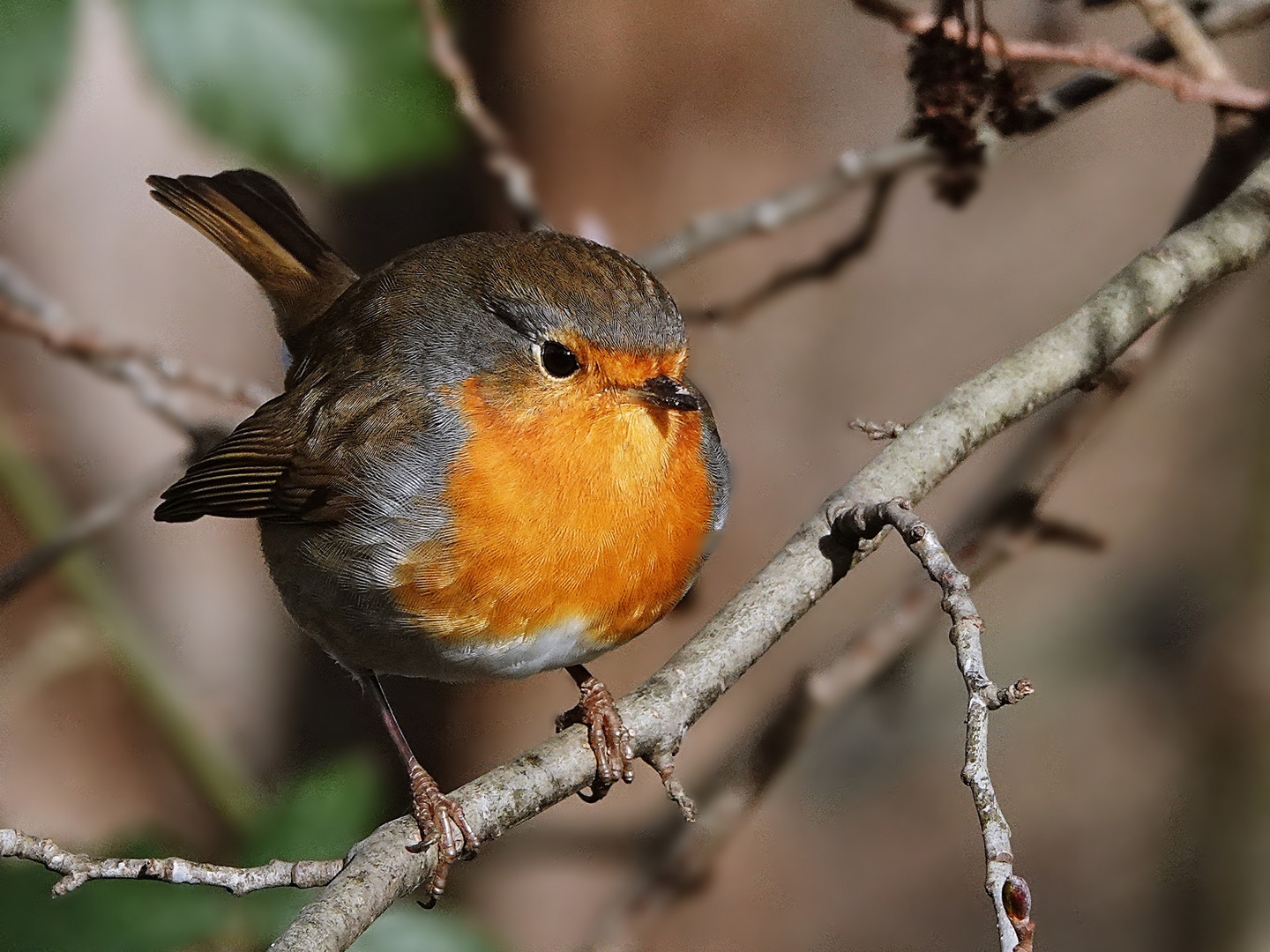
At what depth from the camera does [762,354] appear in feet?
13.6

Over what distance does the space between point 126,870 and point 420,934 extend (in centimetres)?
87

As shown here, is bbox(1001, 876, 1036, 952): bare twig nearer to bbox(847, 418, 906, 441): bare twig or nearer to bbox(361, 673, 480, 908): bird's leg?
bbox(361, 673, 480, 908): bird's leg

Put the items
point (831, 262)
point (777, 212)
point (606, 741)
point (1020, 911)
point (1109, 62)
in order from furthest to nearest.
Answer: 1. point (831, 262)
2. point (777, 212)
3. point (1109, 62)
4. point (606, 741)
5. point (1020, 911)

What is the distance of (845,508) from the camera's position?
2.16 metres

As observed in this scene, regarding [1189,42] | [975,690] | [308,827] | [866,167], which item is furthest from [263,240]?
[975,690]

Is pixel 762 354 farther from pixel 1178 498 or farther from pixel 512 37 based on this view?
pixel 1178 498

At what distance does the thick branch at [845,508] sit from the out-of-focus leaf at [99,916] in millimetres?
555

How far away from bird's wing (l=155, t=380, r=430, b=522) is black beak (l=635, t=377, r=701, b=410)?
40 cm

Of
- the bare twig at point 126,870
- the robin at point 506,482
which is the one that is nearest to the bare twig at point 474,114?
the robin at point 506,482

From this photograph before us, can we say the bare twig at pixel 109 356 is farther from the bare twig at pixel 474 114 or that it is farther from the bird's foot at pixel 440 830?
the bird's foot at pixel 440 830

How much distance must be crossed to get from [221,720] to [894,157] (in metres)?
2.38

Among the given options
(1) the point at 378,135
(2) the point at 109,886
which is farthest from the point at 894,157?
(2) the point at 109,886

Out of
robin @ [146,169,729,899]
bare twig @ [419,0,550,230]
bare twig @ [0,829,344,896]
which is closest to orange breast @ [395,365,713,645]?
robin @ [146,169,729,899]

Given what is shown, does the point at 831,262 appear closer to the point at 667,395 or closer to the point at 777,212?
the point at 777,212
